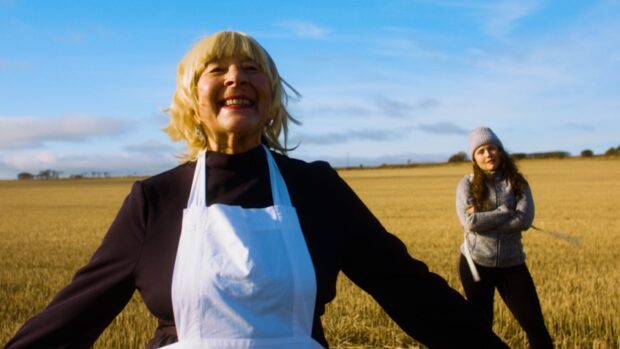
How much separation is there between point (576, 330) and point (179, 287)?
5.37 meters

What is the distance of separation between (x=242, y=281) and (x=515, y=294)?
13.6 feet

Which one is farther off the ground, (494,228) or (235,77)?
(235,77)

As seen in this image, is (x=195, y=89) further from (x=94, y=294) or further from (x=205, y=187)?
(x=94, y=294)

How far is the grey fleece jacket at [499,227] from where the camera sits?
5598 millimetres

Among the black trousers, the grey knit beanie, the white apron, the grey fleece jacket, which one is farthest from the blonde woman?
the grey knit beanie

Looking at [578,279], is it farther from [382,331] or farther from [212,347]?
[212,347]

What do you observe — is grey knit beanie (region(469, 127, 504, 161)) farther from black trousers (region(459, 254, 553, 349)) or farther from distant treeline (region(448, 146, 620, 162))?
distant treeline (region(448, 146, 620, 162))

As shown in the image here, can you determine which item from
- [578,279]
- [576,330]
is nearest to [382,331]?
[576,330]

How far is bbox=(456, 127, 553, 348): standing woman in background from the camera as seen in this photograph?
5484mm

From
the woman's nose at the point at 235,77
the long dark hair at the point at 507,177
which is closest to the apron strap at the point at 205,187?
the woman's nose at the point at 235,77

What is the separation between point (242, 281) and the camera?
173 centimetres

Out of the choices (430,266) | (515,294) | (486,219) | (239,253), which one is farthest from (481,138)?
(430,266)

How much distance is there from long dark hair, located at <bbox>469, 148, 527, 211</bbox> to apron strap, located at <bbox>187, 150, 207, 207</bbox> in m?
4.20

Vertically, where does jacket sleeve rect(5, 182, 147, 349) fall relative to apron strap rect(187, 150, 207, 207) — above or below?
below
